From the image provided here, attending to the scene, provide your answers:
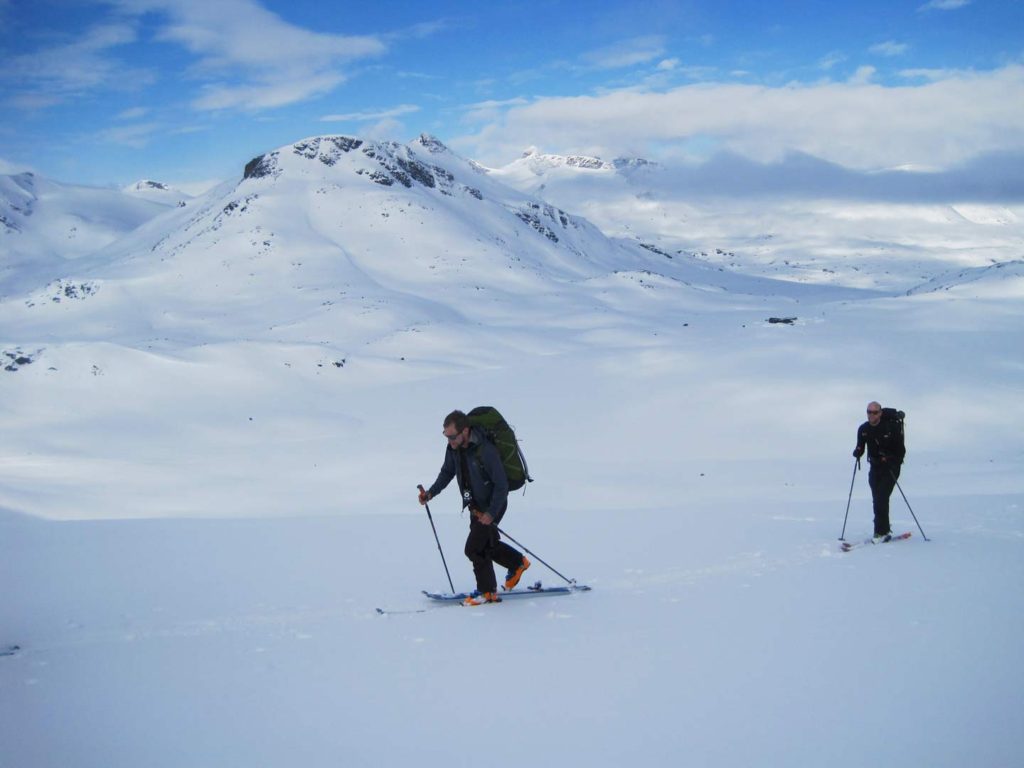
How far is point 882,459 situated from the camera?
10055mm

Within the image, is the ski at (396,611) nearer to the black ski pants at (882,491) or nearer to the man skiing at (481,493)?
the man skiing at (481,493)

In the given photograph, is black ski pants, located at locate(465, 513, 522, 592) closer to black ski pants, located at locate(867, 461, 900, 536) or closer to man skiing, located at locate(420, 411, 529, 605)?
man skiing, located at locate(420, 411, 529, 605)

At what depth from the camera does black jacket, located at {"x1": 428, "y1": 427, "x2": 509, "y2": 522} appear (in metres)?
7.55

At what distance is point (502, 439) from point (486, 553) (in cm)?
131

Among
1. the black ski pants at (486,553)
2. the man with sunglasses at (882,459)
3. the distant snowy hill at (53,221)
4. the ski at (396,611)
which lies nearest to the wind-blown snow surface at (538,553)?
the ski at (396,611)

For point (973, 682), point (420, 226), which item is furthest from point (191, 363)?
point (420, 226)

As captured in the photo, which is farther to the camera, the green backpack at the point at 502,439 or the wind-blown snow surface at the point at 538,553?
the green backpack at the point at 502,439

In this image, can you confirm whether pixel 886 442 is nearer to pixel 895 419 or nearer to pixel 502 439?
pixel 895 419

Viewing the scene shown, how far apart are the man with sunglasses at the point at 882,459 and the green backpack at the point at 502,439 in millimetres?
5001

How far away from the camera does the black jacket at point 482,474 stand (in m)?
7.55

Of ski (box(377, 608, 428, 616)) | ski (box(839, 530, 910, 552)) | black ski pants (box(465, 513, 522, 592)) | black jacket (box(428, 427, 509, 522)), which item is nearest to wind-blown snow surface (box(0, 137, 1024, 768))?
ski (box(377, 608, 428, 616))

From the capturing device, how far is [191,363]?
3212 cm

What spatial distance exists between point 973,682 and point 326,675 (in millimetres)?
4906

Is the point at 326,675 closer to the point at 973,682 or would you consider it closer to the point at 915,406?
the point at 973,682
